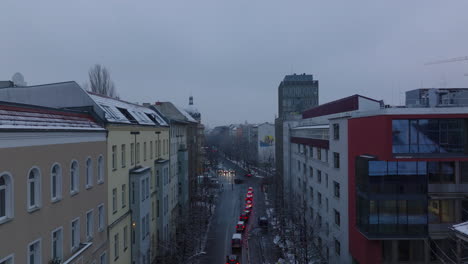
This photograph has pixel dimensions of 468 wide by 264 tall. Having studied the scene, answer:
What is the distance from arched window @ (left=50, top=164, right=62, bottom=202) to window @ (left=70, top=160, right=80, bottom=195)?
130cm

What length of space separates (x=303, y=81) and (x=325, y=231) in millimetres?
65022

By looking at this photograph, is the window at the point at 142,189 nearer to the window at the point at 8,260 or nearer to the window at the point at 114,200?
the window at the point at 114,200

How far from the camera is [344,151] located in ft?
85.7

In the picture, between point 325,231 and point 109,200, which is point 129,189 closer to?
point 109,200

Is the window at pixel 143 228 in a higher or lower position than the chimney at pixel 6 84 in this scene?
lower

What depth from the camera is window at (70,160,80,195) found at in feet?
50.6

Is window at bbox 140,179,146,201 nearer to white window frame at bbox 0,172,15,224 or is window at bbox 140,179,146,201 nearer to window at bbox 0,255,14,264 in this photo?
window at bbox 0,255,14,264

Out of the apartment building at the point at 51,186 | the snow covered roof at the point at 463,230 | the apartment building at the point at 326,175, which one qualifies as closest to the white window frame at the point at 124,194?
the apartment building at the point at 51,186

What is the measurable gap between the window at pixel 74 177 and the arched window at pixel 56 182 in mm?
1300

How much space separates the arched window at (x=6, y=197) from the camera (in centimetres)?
1064

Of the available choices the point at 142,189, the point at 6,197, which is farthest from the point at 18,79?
the point at 6,197

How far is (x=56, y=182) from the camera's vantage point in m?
14.0

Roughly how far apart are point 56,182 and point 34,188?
153cm

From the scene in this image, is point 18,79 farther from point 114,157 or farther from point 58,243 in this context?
point 58,243
